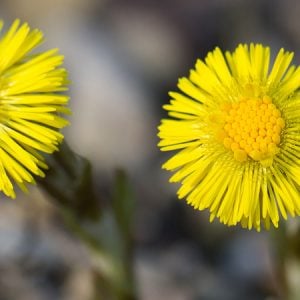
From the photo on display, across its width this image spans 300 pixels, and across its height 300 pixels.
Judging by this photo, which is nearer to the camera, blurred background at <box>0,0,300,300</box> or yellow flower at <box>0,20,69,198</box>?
yellow flower at <box>0,20,69,198</box>

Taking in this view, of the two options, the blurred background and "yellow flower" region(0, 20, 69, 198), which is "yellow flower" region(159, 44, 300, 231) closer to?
"yellow flower" region(0, 20, 69, 198)

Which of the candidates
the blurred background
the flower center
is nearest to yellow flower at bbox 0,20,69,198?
the flower center

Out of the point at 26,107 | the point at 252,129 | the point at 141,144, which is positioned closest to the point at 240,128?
the point at 252,129

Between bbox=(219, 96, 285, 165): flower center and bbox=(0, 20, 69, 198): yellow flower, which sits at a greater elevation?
bbox=(219, 96, 285, 165): flower center

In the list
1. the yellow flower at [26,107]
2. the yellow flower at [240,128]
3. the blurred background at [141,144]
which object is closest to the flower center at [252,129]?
the yellow flower at [240,128]

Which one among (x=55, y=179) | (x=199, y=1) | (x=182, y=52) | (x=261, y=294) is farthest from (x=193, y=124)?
(x=199, y=1)

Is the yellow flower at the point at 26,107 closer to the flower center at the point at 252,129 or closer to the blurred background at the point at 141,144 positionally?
the flower center at the point at 252,129

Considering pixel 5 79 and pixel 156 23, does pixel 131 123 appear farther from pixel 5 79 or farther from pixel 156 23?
pixel 5 79
